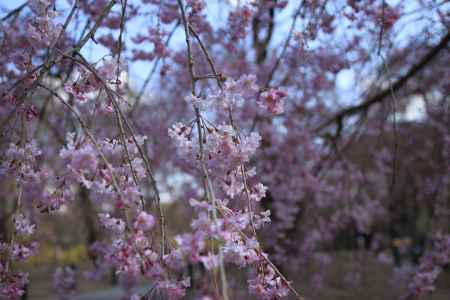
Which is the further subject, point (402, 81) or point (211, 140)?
point (402, 81)

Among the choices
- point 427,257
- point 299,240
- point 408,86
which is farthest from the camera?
point 299,240

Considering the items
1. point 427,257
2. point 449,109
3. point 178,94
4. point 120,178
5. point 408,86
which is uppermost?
point 178,94

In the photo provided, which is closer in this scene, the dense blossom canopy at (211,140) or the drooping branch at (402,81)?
the dense blossom canopy at (211,140)

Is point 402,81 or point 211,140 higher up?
point 402,81

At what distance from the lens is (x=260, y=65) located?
588cm

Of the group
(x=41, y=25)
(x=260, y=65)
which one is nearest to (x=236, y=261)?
(x=41, y=25)

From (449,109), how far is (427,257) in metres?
1.55

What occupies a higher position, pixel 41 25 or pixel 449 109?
pixel 449 109

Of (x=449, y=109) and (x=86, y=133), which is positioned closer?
(x=86, y=133)

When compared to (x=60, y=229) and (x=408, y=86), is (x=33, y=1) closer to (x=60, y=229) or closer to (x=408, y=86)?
(x=408, y=86)

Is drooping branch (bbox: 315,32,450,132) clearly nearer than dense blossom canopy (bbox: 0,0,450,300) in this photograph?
No

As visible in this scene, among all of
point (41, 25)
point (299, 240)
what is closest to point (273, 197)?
point (299, 240)

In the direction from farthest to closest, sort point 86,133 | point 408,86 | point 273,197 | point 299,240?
point 299,240 → point 273,197 → point 408,86 → point 86,133

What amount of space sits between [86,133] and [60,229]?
16.4 m
